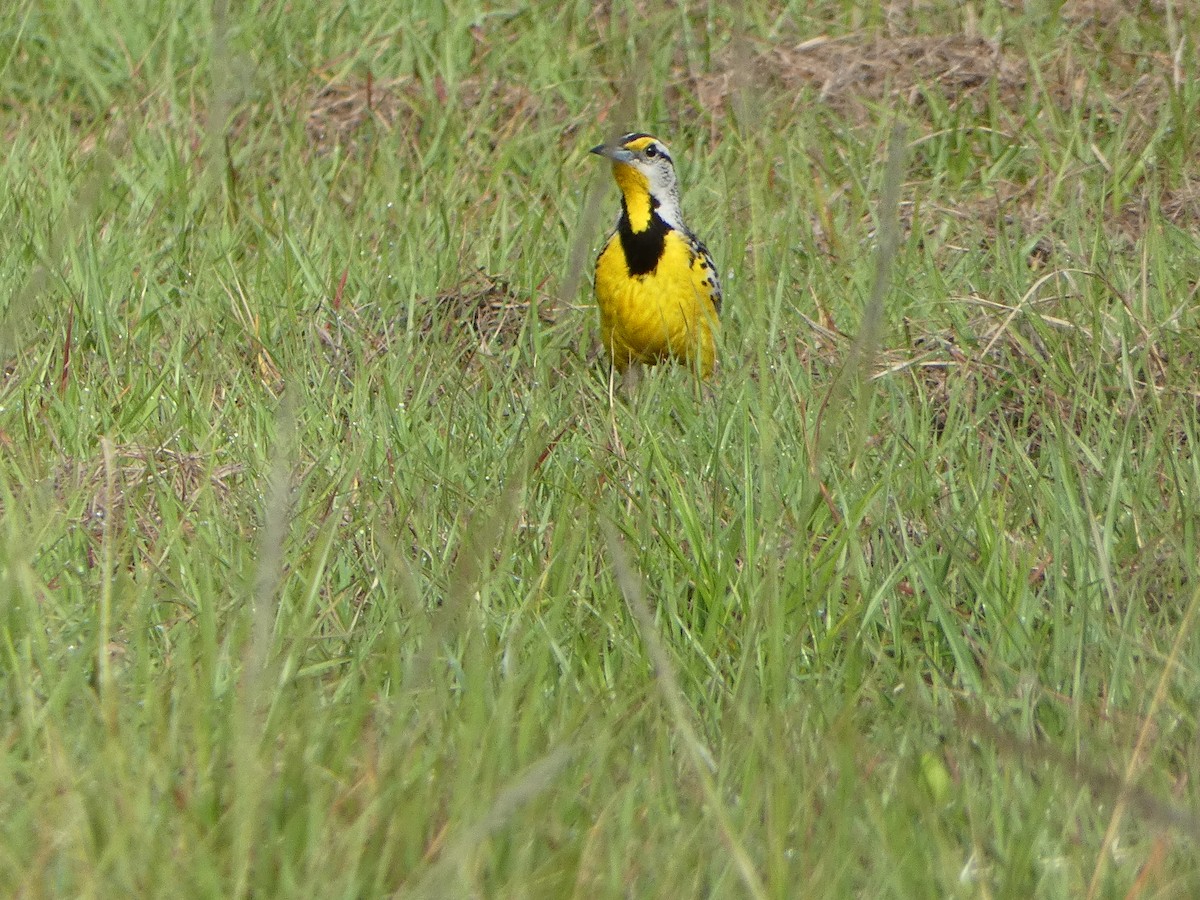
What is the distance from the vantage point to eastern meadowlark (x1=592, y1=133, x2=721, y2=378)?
5418 millimetres

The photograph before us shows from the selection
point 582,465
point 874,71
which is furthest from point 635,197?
point 582,465

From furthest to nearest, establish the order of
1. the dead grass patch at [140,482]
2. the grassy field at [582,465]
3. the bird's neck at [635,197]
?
1. the bird's neck at [635,197]
2. the dead grass patch at [140,482]
3. the grassy field at [582,465]

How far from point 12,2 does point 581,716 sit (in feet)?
17.6

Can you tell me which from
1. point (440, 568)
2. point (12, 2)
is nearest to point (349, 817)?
point (440, 568)

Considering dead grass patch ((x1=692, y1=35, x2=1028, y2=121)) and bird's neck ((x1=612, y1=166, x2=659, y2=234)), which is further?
dead grass patch ((x1=692, y1=35, x2=1028, y2=121))

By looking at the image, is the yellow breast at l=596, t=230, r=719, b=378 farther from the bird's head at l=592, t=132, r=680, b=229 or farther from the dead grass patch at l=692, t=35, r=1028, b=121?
the dead grass patch at l=692, t=35, r=1028, b=121

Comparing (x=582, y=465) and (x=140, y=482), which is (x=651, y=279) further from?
(x=140, y=482)

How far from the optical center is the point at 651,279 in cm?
553

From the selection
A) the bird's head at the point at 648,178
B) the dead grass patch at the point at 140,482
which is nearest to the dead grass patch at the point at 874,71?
the bird's head at the point at 648,178

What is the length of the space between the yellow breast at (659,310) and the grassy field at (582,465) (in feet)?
0.47

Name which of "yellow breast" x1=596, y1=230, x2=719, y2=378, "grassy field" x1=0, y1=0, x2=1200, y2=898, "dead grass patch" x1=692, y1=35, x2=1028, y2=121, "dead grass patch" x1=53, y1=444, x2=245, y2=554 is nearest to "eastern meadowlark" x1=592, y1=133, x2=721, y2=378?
"yellow breast" x1=596, y1=230, x2=719, y2=378

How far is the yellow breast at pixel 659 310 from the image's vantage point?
212 inches

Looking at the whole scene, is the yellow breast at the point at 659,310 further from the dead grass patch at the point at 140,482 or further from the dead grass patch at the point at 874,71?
the dead grass patch at the point at 140,482

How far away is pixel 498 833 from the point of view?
231 centimetres
